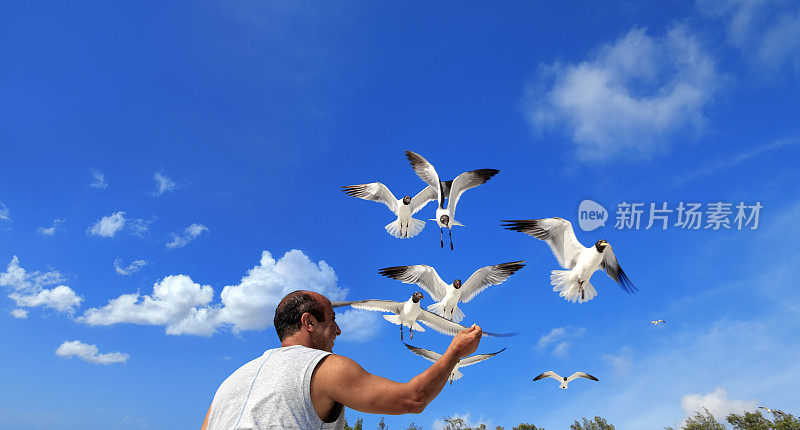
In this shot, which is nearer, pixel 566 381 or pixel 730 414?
pixel 566 381

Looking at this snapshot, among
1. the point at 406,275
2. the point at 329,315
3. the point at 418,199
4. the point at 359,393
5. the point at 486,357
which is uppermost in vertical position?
the point at 418,199

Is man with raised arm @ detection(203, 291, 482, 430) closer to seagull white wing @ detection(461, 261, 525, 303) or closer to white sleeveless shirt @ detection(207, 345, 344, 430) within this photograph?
white sleeveless shirt @ detection(207, 345, 344, 430)

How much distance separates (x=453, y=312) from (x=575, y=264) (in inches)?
130

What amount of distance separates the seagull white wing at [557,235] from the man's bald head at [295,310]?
342 inches

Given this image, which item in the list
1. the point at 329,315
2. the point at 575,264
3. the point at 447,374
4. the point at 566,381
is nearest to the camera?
the point at 447,374

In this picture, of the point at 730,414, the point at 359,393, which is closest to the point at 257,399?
the point at 359,393

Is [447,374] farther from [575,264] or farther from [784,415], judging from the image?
[784,415]

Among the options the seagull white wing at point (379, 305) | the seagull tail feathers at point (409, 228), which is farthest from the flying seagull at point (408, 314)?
the seagull tail feathers at point (409, 228)

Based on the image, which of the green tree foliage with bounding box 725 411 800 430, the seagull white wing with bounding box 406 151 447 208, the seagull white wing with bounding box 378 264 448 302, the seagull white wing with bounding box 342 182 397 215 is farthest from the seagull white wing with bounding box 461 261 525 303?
the green tree foliage with bounding box 725 411 800 430

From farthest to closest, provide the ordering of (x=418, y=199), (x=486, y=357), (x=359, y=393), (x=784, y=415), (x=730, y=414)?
(x=730, y=414) → (x=784, y=415) → (x=418, y=199) → (x=486, y=357) → (x=359, y=393)

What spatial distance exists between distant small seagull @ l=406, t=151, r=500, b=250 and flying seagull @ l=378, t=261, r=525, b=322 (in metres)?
0.91

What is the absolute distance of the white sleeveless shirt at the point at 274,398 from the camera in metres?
2.32

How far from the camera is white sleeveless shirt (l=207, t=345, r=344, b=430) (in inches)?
Answer: 91.3

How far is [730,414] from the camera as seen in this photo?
50.1 m
